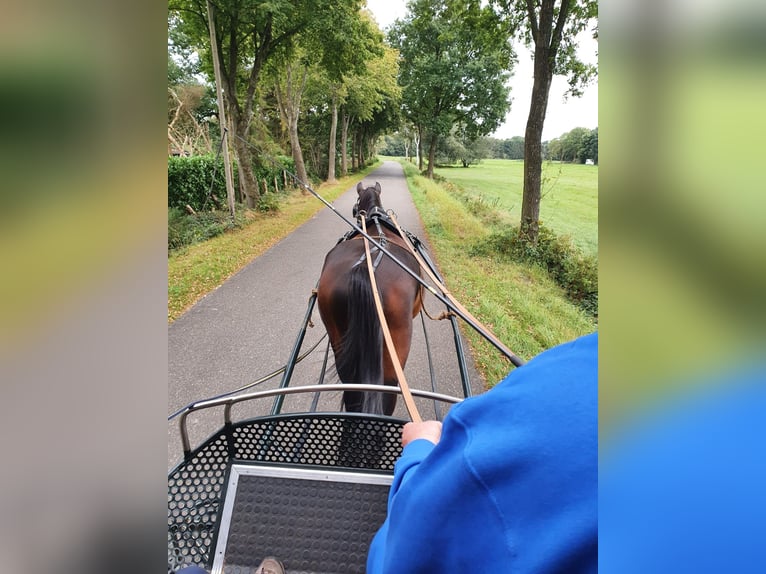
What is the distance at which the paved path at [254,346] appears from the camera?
363 cm

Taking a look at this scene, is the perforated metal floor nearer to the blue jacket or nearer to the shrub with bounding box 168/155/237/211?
the blue jacket

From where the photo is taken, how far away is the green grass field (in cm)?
56

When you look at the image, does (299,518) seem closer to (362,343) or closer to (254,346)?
(362,343)

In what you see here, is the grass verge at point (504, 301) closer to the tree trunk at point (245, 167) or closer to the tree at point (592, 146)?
the tree at point (592, 146)

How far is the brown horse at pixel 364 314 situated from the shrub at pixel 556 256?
464cm

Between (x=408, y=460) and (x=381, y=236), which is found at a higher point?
(x=381, y=236)

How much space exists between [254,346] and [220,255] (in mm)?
3872

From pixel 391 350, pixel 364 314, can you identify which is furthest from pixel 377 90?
pixel 391 350

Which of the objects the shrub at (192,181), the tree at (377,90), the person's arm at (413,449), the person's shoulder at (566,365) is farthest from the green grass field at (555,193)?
the shrub at (192,181)

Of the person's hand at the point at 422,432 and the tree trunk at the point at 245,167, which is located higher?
the tree trunk at the point at 245,167

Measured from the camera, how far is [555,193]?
920 centimetres

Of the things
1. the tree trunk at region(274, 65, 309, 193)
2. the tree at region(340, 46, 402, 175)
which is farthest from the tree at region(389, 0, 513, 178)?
the tree trunk at region(274, 65, 309, 193)
